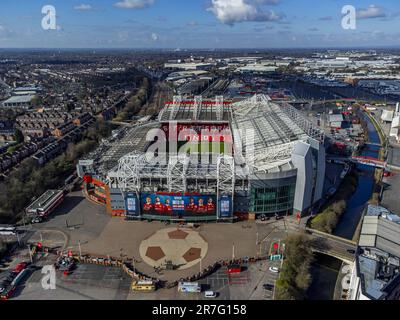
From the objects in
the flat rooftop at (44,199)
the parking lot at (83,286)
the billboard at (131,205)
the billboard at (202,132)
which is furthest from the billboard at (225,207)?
the billboard at (202,132)

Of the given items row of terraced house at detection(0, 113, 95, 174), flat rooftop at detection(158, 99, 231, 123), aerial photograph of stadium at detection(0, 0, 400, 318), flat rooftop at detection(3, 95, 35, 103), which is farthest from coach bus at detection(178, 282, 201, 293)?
flat rooftop at detection(3, 95, 35, 103)

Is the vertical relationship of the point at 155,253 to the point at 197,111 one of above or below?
below

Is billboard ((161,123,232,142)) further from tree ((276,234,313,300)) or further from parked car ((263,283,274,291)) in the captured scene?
parked car ((263,283,274,291))

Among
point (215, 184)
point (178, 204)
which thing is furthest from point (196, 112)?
point (178, 204)

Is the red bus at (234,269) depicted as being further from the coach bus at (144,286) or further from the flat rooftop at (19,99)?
the flat rooftop at (19,99)

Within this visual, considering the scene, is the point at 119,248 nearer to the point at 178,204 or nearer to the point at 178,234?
the point at 178,234

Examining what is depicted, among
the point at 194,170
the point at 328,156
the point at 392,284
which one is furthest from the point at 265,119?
the point at 392,284
